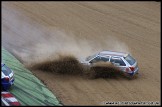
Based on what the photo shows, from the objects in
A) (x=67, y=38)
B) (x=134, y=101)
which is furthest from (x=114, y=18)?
(x=134, y=101)

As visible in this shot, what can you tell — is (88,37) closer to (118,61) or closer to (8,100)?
(118,61)

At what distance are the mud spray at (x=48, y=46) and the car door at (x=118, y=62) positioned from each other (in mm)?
335

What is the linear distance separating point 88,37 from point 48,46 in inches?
159

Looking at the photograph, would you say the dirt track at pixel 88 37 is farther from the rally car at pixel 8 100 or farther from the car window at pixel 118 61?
the rally car at pixel 8 100

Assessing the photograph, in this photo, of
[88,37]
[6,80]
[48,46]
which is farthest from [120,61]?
[88,37]

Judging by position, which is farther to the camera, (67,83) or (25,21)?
(25,21)

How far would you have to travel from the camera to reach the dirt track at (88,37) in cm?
2150

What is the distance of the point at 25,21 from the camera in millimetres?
36938

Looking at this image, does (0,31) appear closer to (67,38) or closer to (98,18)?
(67,38)

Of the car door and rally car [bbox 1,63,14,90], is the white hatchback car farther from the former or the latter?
rally car [bbox 1,63,14,90]

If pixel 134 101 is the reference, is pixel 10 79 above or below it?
above

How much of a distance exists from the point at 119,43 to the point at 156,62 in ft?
16.7

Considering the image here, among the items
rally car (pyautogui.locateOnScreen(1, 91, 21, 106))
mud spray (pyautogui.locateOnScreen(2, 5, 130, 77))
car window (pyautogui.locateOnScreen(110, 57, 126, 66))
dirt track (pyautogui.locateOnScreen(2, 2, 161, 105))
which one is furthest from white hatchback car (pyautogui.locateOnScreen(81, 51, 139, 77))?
rally car (pyautogui.locateOnScreen(1, 91, 21, 106))

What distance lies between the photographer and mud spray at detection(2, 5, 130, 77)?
2381cm
